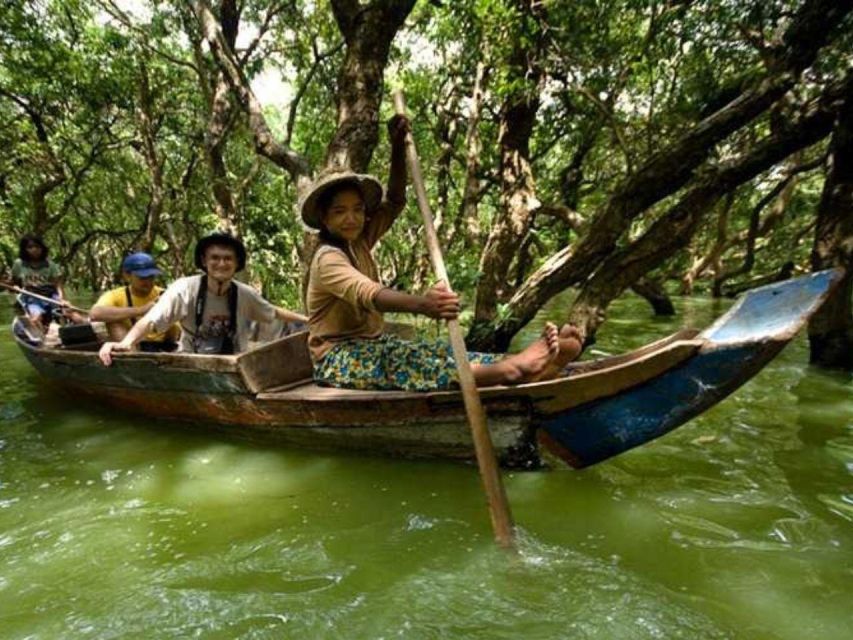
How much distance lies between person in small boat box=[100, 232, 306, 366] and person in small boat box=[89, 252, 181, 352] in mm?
512

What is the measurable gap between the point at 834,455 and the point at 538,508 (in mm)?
2021

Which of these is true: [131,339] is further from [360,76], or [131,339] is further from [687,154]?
[687,154]

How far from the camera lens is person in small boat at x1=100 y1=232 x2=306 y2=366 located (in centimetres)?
380

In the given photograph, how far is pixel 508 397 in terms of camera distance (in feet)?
9.10

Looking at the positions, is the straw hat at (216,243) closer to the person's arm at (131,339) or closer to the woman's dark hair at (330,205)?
the person's arm at (131,339)

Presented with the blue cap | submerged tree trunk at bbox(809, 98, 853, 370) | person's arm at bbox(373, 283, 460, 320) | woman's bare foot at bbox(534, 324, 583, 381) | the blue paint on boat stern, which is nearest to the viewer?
the blue paint on boat stern

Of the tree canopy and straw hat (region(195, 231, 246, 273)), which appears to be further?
the tree canopy

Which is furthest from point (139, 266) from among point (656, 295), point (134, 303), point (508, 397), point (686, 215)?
point (656, 295)

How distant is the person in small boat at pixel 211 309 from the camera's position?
3803mm

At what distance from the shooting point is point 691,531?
2.44 metres

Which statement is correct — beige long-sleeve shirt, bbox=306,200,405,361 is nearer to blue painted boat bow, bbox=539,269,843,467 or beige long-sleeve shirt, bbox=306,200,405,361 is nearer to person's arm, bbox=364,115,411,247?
person's arm, bbox=364,115,411,247

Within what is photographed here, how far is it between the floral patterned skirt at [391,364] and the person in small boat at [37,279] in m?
5.18

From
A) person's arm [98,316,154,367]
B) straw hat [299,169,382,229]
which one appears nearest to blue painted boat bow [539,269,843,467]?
straw hat [299,169,382,229]

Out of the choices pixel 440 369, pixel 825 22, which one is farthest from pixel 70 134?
pixel 825 22
